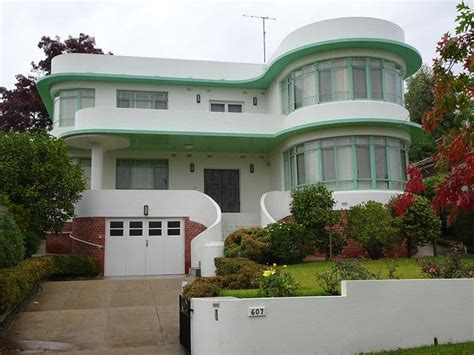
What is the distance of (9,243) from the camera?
42.3ft

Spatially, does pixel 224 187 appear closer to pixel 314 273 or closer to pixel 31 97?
pixel 314 273

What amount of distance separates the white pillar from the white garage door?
1.98 meters

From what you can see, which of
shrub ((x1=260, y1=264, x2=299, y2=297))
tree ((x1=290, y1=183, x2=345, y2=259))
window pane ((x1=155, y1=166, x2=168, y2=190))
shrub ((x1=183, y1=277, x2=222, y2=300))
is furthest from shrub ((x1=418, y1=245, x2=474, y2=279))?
A: window pane ((x1=155, y1=166, x2=168, y2=190))

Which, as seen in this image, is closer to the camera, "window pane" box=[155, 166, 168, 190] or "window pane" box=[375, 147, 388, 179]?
"window pane" box=[375, 147, 388, 179]

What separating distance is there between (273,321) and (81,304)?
667 centimetres

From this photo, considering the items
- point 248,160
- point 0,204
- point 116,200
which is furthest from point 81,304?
point 248,160

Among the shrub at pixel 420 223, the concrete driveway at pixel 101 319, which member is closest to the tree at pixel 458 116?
the concrete driveway at pixel 101 319

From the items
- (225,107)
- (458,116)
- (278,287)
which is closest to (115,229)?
(225,107)

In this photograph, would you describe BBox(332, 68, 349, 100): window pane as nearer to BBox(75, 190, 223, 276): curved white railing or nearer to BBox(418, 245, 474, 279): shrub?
BBox(75, 190, 223, 276): curved white railing

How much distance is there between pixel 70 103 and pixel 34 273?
11232mm

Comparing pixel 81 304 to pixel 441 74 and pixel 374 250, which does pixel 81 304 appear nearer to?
pixel 374 250

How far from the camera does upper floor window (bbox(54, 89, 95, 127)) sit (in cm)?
2288

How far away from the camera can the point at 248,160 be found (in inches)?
936

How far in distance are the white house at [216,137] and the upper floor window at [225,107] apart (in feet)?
0.33
